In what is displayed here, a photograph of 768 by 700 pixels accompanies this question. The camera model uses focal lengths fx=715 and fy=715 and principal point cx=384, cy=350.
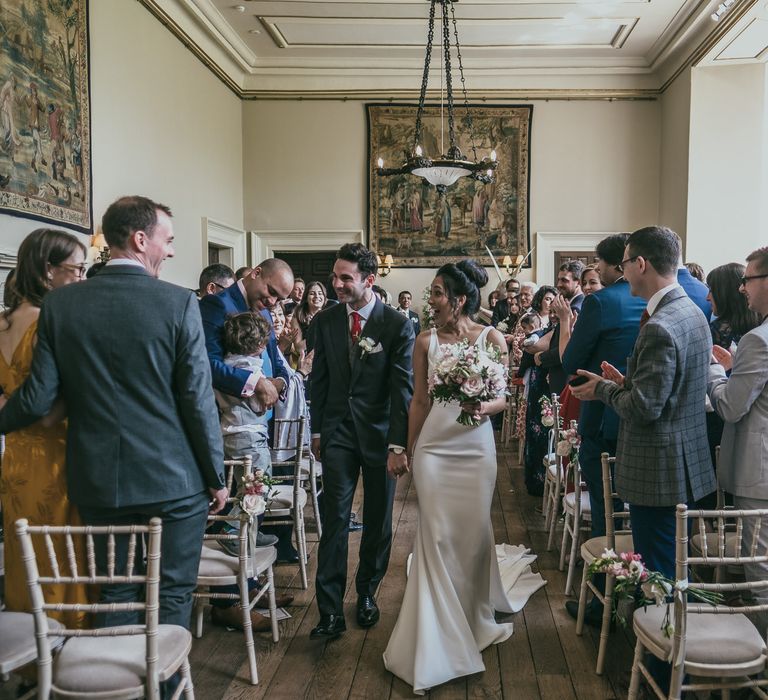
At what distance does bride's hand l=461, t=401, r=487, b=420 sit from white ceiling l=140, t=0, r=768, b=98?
24.6 feet

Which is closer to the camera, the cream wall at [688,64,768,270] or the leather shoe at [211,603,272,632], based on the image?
the leather shoe at [211,603,272,632]

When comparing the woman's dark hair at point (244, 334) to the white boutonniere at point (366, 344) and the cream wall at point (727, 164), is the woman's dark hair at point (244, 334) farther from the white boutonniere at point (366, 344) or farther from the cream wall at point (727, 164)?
the cream wall at point (727, 164)

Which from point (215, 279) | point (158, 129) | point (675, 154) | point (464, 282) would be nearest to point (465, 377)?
point (464, 282)

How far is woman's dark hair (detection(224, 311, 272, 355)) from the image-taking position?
389 cm

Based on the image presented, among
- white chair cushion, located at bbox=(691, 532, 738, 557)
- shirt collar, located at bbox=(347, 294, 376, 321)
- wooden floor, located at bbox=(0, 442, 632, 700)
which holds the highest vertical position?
shirt collar, located at bbox=(347, 294, 376, 321)

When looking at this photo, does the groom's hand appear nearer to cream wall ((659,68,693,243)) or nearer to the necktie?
the necktie

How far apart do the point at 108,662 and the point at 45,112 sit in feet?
19.1

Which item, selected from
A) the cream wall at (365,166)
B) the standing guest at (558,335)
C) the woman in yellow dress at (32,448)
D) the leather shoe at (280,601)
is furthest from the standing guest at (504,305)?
the woman in yellow dress at (32,448)

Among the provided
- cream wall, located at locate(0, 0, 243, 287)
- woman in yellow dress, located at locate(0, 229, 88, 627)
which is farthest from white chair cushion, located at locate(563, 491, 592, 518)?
cream wall, located at locate(0, 0, 243, 287)

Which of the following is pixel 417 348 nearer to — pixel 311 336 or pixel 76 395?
pixel 311 336

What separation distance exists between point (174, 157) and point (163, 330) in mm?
7853

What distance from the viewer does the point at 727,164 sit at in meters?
10.7

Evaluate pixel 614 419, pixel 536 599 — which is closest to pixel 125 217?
pixel 614 419

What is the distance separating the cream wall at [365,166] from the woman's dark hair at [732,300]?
9179 mm
